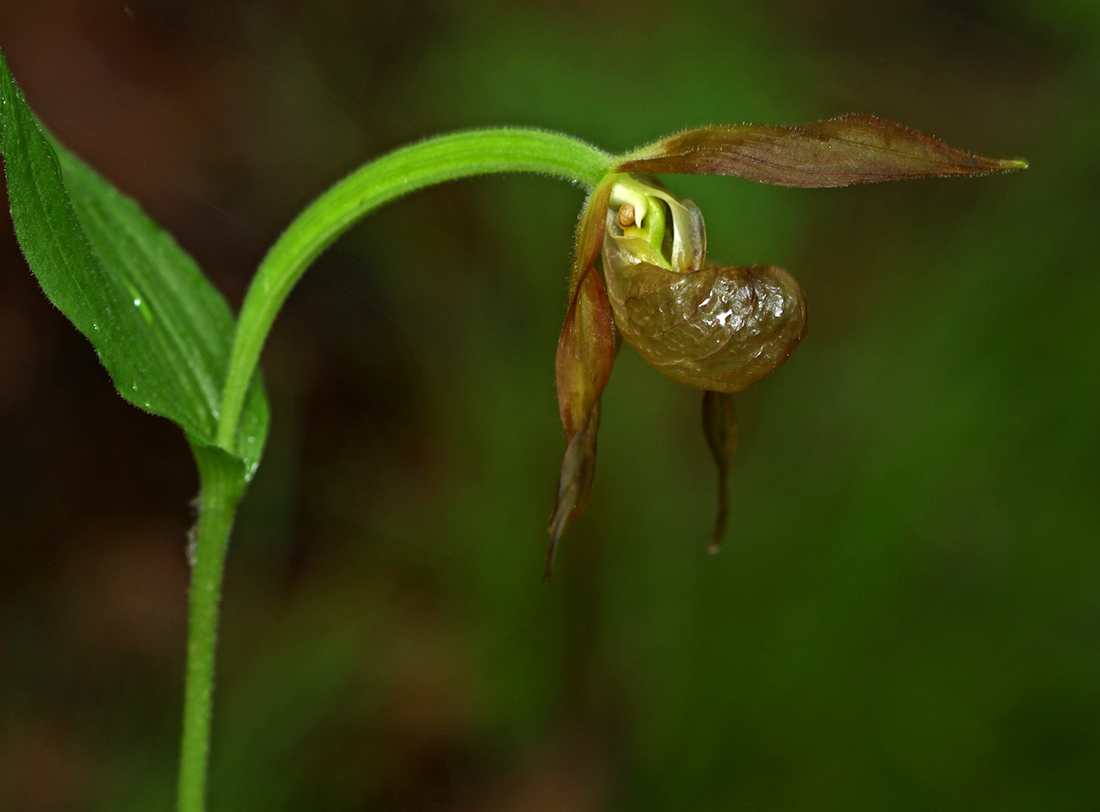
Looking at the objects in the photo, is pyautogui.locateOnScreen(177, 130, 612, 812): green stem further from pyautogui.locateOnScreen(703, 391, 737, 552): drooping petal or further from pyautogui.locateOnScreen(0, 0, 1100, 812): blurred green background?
pyautogui.locateOnScreen(0, 0, 1100, 812): blurred green background

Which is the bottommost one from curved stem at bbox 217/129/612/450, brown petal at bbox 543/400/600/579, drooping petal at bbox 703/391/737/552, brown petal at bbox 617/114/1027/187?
brown petal at bbox 543/400/600/579

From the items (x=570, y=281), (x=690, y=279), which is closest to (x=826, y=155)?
(x=690, y=279)

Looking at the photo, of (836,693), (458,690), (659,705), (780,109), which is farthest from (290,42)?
(836,693)

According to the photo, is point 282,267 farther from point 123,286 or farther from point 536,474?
point 536,474

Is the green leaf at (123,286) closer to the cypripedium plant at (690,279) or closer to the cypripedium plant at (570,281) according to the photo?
the cypripedium plant at (570,281)

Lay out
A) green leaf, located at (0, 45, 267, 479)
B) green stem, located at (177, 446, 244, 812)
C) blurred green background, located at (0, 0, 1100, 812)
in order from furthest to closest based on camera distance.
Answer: blurred green background, located at (0, 0, 1100, 812) → green stem, located at (177, 446, 244, 812) → green leaf, located at (0, 45, 267, 479)

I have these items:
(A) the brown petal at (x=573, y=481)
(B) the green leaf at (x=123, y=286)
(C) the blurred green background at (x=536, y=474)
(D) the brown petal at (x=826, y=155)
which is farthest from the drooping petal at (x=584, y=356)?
(C) the blurred green background at (x=536, y=474)

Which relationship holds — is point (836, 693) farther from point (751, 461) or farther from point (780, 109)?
point (780, 109)

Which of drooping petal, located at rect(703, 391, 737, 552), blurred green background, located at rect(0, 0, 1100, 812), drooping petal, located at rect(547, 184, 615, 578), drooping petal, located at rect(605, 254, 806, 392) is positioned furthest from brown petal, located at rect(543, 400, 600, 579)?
blurred green background, located at rect(0, 0, 1100, 812)

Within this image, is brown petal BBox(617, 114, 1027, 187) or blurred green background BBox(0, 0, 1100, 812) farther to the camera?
blurred green background BBox(0, 0, 1100, 812)
